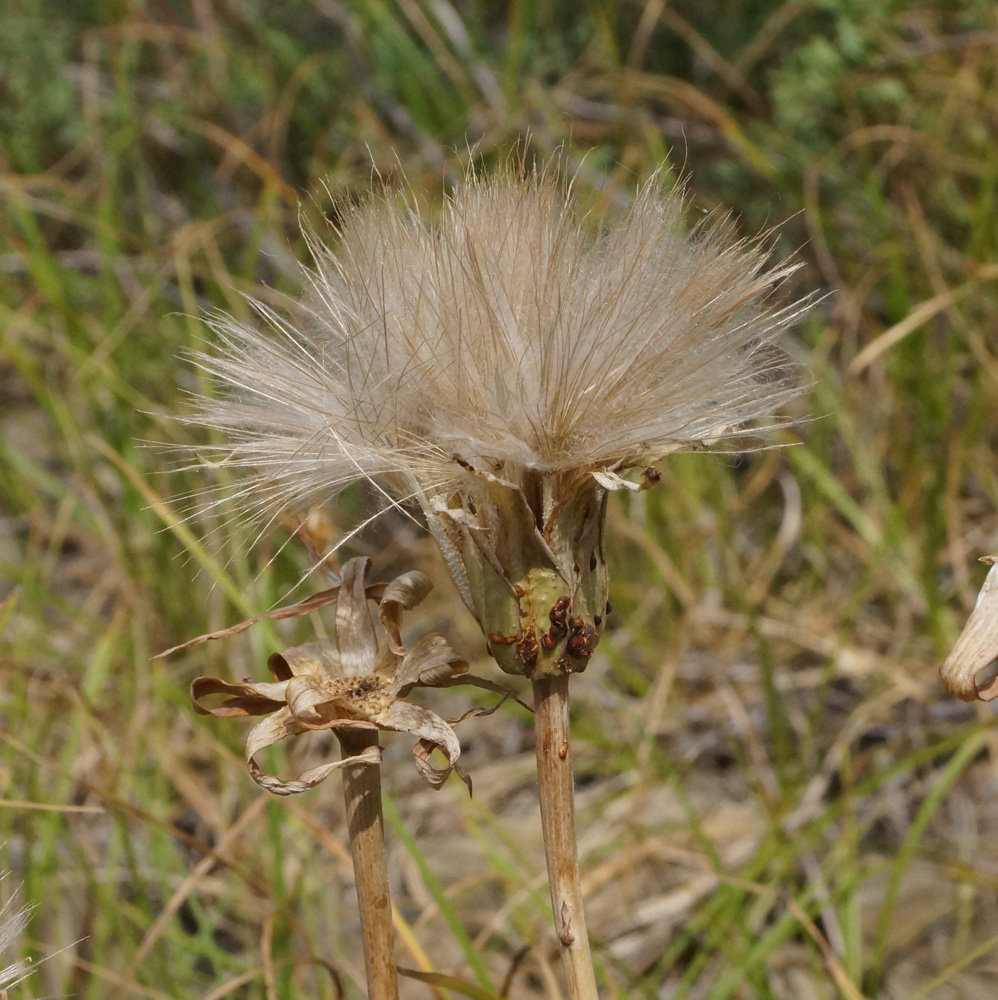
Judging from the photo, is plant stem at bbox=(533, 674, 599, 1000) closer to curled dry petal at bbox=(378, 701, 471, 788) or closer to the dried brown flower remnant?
curled dry petal at bbox=(378, 701, 471, 788)

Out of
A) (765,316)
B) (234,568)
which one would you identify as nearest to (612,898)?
(234,568)

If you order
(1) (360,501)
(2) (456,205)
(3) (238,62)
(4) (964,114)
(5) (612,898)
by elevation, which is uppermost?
(3) (238,62)

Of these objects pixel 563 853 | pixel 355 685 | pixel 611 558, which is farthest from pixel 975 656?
pixel 611 558

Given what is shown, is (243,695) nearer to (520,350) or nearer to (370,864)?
(370,864)

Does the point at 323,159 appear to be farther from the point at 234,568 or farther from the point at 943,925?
the point at 943,925

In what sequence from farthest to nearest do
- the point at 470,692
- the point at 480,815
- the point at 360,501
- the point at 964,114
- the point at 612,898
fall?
the point at 360,501
the point at 964,114
the point at 470,692
the point at 480,815
the point at 612,898

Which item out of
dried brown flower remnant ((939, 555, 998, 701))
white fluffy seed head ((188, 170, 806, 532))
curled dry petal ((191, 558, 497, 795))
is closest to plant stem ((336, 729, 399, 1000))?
curled dry petal ((191, 558, 497, 795))
